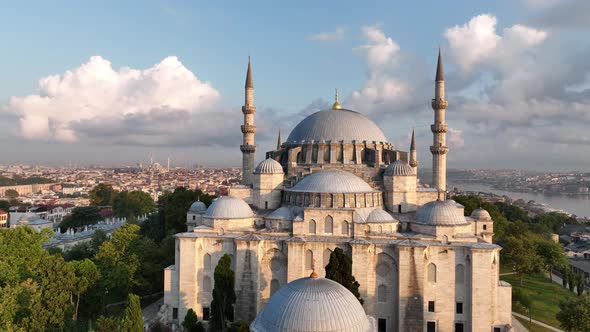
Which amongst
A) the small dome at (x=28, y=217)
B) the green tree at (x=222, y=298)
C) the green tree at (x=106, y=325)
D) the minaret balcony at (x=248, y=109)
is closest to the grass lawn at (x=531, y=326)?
the green tree at (x=222, y=298)

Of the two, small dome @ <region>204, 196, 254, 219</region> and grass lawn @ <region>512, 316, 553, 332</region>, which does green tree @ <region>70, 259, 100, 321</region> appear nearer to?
small dome @ <region>204, 196, 254, 219</region>

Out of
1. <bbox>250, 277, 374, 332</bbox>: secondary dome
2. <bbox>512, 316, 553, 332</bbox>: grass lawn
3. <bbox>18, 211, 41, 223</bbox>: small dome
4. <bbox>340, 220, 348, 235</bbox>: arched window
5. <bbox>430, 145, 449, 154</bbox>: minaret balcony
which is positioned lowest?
<bbox>512, 316, 553, 332</bbox>: grass lawn

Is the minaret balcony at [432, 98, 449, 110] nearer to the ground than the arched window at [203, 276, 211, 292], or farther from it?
farther from it

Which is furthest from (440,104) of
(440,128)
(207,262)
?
(207,262)

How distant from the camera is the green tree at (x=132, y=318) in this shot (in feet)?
48.8

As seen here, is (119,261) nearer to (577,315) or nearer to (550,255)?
(577,315)

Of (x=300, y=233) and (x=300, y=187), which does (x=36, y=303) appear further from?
(x=300, y=187)

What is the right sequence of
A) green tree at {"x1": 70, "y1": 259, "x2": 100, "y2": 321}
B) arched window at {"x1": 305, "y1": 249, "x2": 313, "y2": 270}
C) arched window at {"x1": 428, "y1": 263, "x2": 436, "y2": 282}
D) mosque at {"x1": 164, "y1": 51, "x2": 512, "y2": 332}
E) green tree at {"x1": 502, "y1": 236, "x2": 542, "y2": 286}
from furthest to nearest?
green tree at {"x1": 502, "y1": 236, "x2": 542, "y2": 286} → arched window at {"x1": 305, "y1": 249, "x2": 313, "y2": 270} → green tree at {"x1": 70, "y1": 259, "x2": 100, "y2": 321} → arched window at {"x1": 428, "y1": 263, "x2": 436, "y2": 282} → mosque at {"x1": 164, "y1": 51, "x2": 512, "y2": 332}

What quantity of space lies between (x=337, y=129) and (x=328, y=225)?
9002 millimetres

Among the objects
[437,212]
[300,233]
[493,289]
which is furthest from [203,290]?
[493,289]

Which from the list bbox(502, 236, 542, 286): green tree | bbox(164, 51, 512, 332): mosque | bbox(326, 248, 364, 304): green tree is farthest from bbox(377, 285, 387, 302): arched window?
bbox(502, 236, 542, 286): green tree

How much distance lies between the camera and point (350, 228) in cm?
2005

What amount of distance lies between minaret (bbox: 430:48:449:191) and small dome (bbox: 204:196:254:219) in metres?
13.6

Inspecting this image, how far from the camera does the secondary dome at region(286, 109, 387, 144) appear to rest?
2716cm
